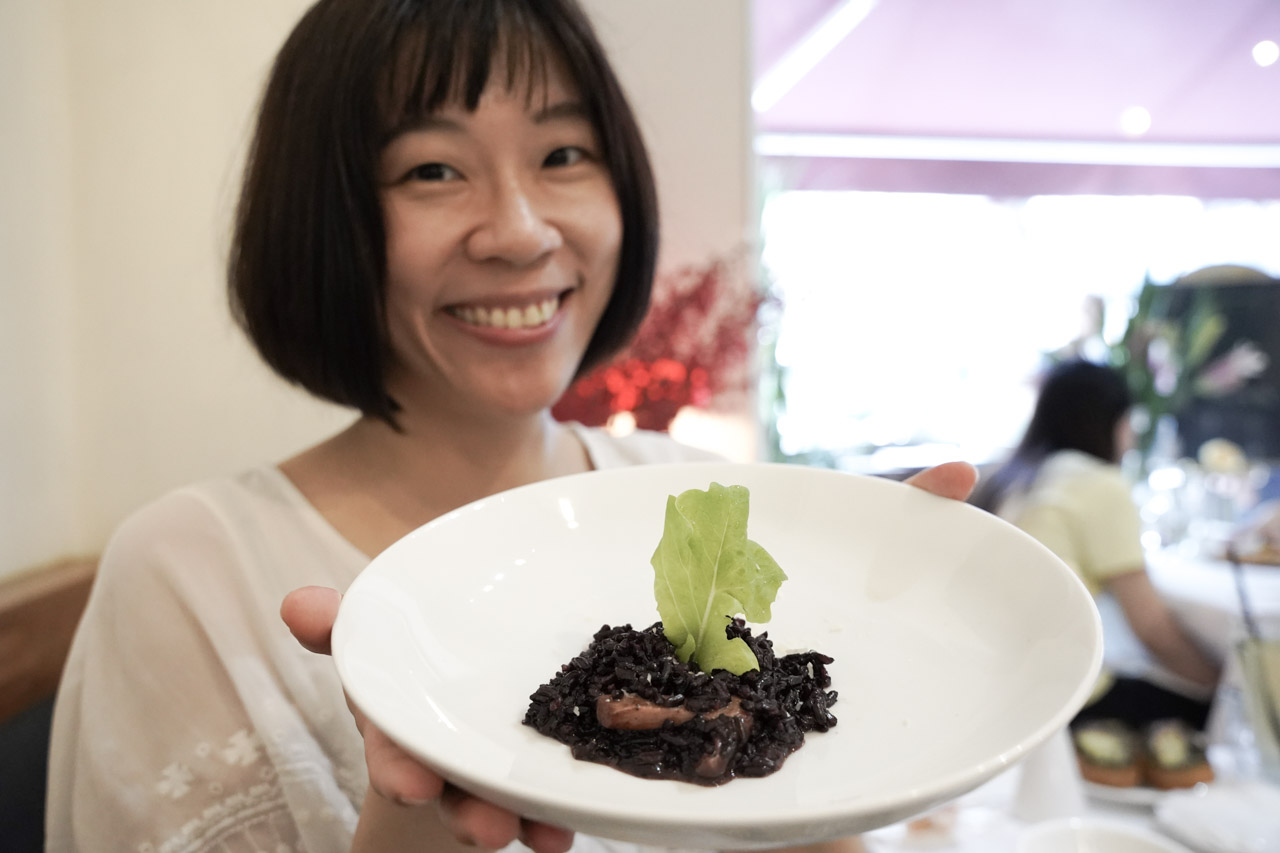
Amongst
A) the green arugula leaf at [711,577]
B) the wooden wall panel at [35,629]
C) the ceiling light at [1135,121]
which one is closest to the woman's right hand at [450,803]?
the green arugula leaf at [711,577]

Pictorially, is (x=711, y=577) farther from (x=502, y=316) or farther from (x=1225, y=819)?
(x=1225, y=819)

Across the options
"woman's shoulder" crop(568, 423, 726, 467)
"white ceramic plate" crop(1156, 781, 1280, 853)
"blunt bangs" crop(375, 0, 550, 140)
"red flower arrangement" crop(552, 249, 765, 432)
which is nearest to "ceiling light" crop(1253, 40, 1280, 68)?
"red flower arrangement" crop(552, 249, 765, 432)

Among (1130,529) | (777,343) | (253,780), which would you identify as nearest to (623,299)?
(253,780)

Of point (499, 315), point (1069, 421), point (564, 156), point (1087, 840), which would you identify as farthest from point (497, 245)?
point (1069, 421)

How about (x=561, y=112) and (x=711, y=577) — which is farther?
(x=561, y=112)

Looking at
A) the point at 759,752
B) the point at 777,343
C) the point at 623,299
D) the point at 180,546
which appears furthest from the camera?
the point at 777,343

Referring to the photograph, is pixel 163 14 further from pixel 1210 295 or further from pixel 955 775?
pixel 1210 295
